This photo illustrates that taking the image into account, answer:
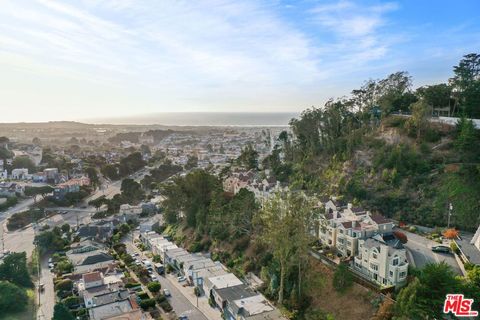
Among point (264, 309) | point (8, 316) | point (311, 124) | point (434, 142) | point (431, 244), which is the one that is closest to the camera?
point (264, 309)

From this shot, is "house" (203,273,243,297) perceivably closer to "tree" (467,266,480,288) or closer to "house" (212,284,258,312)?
"house" (212,284,258,312)

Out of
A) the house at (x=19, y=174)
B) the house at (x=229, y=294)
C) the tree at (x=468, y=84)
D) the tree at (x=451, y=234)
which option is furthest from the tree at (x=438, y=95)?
the house at (x=19, y=174)

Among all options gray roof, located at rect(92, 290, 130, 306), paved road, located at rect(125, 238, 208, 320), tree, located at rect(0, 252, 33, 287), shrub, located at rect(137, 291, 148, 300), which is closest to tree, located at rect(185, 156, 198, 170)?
paved road, located at rect(125, 238, 208, 320)

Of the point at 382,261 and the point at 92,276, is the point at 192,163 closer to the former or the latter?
the point at 92,276

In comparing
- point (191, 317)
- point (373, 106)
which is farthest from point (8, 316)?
point (373, 106)

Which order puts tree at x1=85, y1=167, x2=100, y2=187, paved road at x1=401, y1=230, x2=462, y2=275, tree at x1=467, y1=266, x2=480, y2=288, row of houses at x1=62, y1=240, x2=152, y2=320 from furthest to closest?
tree at x1=85, y1=167, x2=100, y2=187 → row of houses at x1=62, y1=240, x2=152, y2=320 → paved road at x1=401, y1=230, x2=462, y2=275 → tree at x1=467, y1=266, x2=480, y2=288

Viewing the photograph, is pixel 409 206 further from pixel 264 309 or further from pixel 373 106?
pixel 373 106
